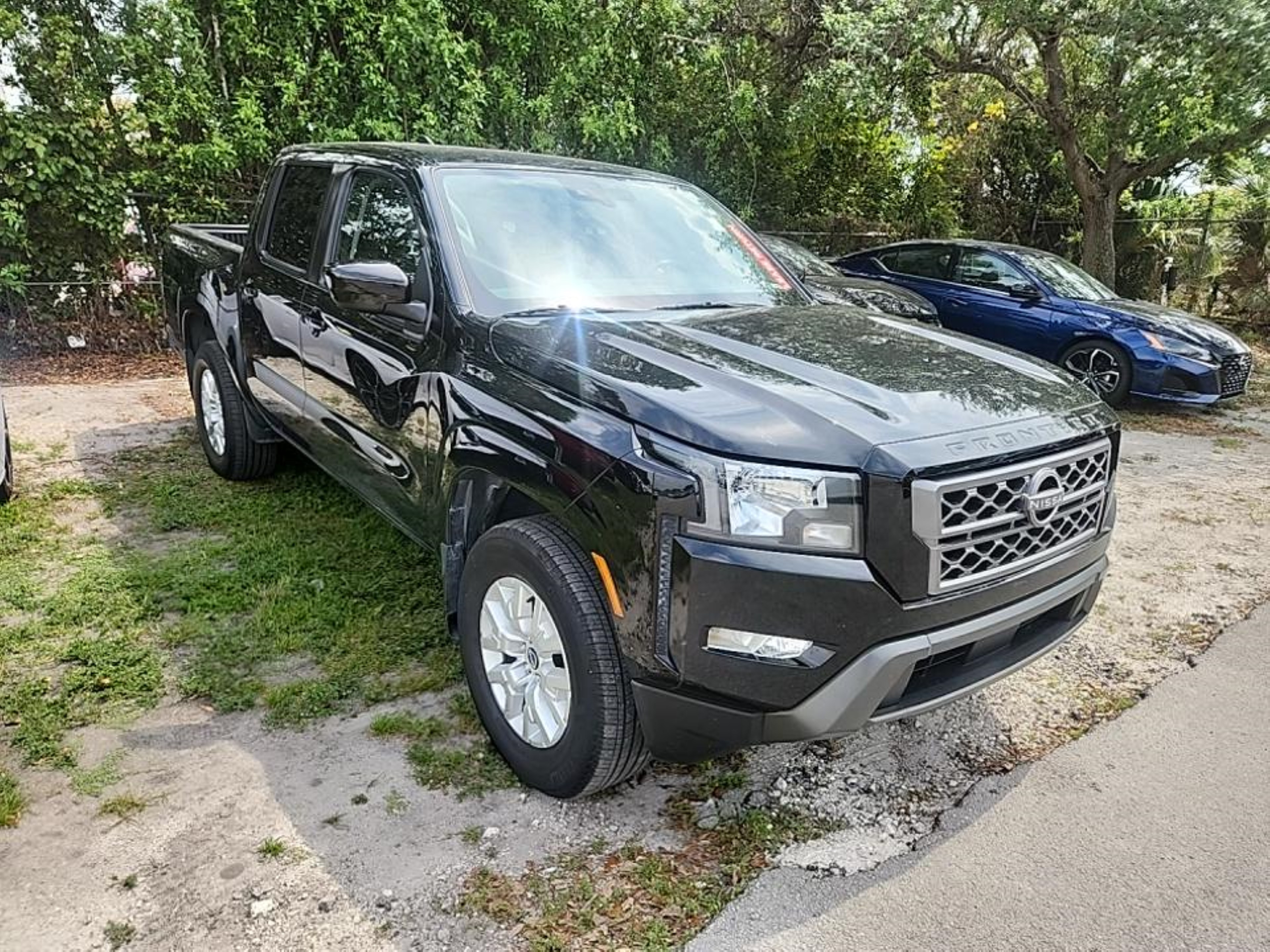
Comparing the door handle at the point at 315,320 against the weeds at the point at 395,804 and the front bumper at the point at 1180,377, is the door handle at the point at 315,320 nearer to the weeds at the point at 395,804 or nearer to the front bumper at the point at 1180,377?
the weeds at the point at 395,804

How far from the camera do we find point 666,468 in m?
2.18

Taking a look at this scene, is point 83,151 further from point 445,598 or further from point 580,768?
point 580,768

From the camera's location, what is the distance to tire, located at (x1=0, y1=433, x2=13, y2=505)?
15.8ft

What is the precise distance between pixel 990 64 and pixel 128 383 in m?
10.8

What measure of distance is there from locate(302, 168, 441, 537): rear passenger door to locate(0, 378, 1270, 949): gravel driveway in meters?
0.88

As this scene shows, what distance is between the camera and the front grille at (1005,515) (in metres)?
2.18

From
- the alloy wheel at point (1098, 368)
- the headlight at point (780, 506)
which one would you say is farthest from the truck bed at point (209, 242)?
the alloy wheel at point (1098, 368)

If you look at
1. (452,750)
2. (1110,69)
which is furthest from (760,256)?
(1110,69)

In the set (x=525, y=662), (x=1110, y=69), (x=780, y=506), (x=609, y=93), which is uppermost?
(x=1110, y=69)

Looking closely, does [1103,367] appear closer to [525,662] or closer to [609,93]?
[609,93]

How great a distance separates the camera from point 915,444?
2.20 m

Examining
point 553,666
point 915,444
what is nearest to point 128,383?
point 553,666

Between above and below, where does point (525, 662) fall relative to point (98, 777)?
above

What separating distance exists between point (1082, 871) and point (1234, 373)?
24.1 feet
